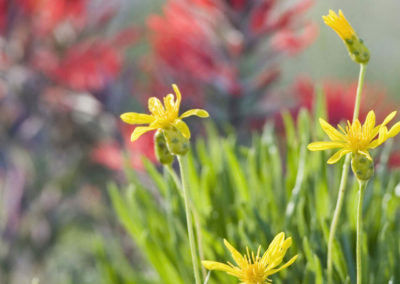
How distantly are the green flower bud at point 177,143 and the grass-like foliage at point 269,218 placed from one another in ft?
0.18

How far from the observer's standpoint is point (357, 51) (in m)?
0.21

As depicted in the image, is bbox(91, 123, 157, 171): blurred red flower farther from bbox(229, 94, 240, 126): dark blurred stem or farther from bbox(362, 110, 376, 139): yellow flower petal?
bbox(362, 110, 376, 139): yellow flower petal

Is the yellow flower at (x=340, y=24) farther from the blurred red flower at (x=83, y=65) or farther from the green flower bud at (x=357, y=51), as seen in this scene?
the blurred red flower at (x=83, y=65)

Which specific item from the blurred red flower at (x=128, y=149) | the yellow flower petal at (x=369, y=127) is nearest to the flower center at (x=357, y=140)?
the yellow flower petal at (x=369, y=127)

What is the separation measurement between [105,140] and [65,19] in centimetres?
14

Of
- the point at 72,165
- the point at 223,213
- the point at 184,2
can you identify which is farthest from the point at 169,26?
the point at 223,213

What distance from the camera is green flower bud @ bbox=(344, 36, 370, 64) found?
0.67ft

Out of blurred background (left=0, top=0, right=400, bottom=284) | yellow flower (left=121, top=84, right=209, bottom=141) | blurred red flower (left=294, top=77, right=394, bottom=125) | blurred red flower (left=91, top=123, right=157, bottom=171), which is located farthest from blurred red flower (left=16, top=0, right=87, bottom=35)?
yellow flower (left=121, top=84, right=209, bottom=141)

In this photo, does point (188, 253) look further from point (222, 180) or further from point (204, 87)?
point (204, 87)

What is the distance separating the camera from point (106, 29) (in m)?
0.71

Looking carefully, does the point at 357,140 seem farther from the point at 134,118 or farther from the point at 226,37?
the point at 226,37

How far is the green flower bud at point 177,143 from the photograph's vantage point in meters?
0.19

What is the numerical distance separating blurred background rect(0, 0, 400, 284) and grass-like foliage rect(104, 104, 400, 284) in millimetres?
219

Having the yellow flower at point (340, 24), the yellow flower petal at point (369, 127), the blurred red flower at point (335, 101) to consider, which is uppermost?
the blurred red flower at point (335, 101)
